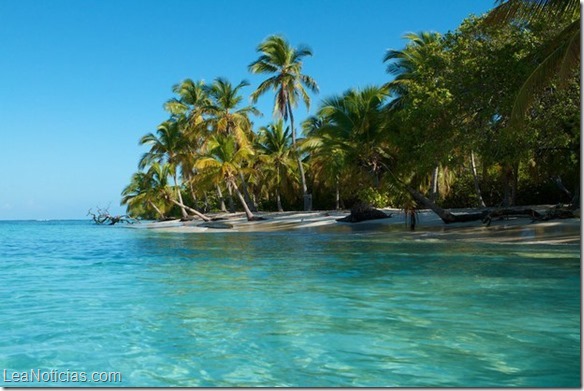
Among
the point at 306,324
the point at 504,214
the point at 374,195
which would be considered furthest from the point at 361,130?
the point at 306,324

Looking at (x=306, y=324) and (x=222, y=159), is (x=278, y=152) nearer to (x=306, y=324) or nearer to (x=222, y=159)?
(x=222, y=159)

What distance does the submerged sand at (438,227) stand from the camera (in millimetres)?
15156

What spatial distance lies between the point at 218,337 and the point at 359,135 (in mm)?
17041

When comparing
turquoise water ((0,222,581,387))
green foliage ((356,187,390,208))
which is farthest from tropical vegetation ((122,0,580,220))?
turquoise water ((0,222,581,387))

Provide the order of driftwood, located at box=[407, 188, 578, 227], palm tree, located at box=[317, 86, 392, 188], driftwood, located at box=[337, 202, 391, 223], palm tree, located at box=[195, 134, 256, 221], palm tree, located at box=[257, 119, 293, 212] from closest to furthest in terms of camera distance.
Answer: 1. driftwood, located at box=[407, 188, 578, 227]
2. palm tree, located at box=[317, 86, 392, 188]
3. driftwood, located at box=[337, 202, 391, 223]
4. palm tree, located at box=[195, 134, 256, 221]
5. palm tree, located at box=[257, 119, 293, 212]

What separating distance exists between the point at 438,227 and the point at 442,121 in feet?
15.6

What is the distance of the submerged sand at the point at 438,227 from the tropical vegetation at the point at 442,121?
4.06 feet

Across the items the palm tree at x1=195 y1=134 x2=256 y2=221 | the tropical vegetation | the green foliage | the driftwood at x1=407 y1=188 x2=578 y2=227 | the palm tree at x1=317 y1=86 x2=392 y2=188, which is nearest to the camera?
the tropical vegetation

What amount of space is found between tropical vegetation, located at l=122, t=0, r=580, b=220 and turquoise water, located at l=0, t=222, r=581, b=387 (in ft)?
11.9

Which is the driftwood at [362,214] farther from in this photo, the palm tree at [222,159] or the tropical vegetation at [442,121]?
the palm tree at [222,159]

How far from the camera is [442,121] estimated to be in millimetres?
17312

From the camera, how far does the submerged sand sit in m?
15.2

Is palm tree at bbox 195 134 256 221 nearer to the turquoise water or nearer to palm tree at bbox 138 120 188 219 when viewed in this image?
palm tree at bbox 138 120 188 219

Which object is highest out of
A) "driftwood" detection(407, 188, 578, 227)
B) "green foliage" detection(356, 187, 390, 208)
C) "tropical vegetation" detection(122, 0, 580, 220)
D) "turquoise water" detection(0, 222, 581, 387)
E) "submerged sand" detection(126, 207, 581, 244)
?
"tropical vegetation" detection(122, 0, 580, 220)
